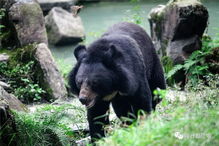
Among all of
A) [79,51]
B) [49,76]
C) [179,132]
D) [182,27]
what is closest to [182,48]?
A: [182,27]

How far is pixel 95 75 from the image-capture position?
4.65 m

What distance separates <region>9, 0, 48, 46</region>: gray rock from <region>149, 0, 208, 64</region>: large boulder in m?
2.72

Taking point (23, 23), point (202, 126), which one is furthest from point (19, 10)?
point (202, 126)

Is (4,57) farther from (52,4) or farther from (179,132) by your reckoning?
(52,4)

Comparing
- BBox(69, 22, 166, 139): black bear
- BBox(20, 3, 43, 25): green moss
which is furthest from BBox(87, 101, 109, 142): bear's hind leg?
BBox(20, 3, 43, 25): green moss

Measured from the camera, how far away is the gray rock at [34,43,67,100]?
8.17m

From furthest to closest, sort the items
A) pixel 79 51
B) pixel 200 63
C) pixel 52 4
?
pixel 52 4 < pixel 200 63 < pixel 79 51

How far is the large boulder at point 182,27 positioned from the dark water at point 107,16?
165cm

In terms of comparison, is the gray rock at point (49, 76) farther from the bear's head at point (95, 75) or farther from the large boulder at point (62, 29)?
the large boulder at point (62, 29)

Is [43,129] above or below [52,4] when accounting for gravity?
above

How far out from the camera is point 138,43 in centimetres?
553

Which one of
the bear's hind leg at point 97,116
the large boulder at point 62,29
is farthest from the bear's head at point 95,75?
the large boulder at point 62,29

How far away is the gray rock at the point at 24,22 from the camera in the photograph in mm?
8641

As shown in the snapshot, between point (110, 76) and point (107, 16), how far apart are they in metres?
11.3
